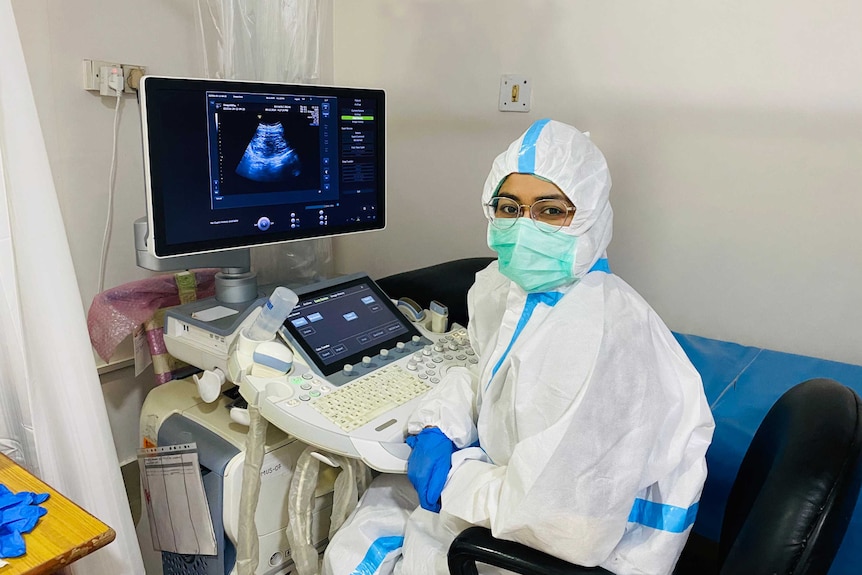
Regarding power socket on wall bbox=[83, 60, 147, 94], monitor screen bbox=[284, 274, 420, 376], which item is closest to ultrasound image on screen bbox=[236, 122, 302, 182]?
monitor screen bbox=[284, 274, 420, 376]

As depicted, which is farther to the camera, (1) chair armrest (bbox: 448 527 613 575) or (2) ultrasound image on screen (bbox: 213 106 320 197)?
(2) ultrasound image on screen (bbox: 213 106 320 197)

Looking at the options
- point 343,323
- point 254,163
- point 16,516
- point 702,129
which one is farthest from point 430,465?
point 702,129

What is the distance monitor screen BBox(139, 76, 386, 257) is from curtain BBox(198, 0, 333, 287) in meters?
0.21

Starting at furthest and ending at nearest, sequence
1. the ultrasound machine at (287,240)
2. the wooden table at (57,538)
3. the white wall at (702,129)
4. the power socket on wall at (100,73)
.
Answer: the power socket on wall at (100,73), the white wall at (702,129), the ultrasound machine at (287,240), the wooden table at (57,538)

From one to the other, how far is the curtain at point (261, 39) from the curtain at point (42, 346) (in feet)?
1.96

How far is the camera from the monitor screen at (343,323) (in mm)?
1314

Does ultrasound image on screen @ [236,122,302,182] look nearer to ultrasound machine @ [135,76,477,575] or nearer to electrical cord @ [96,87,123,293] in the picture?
ultrasound machine @ [135,76,477,575]

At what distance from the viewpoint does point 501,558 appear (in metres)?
0.93

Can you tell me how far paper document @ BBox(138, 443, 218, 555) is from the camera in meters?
1.31

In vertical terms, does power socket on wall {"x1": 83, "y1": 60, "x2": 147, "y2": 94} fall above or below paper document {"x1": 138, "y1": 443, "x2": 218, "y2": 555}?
above

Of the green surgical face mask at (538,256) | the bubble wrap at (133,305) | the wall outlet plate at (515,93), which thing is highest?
the wall outlet plate at (515,93)

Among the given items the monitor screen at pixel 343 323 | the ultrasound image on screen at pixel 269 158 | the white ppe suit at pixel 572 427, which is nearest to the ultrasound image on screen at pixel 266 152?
the ultrasound image on screen at pixel 269 158

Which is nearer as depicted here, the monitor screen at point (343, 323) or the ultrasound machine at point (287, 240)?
the ultrasound machine at point (287, 240)

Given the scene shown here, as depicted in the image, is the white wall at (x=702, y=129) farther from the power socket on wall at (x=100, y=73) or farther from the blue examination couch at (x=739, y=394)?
the power socket on wall at (x=100, y=73)
